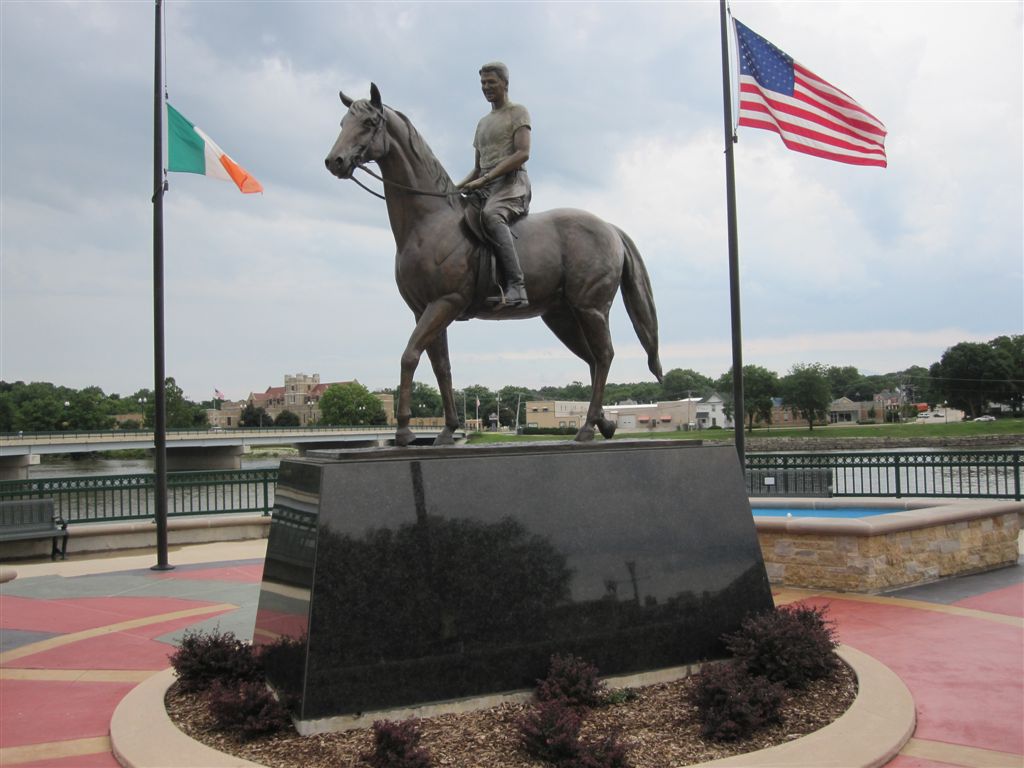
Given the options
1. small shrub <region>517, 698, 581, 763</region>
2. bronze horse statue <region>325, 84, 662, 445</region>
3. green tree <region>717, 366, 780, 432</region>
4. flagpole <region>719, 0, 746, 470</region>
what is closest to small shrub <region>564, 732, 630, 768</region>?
small shrub <region>517, 698, 581, 763</region>

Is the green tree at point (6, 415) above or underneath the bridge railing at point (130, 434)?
above

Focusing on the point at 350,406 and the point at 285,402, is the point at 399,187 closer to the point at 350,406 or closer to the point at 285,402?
the point at 350,406

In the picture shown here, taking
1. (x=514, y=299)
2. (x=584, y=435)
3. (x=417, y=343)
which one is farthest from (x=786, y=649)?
(x=417, y=343)

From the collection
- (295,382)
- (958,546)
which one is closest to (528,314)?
(958,546)

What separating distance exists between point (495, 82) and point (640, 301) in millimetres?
2493

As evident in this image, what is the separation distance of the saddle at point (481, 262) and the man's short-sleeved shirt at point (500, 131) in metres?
0.44

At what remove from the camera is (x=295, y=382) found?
155 m

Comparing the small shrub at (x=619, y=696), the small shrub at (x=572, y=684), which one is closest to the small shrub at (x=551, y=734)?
the small shrub at (x=572, y=684)

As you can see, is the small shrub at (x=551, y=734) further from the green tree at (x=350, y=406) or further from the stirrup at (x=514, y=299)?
the green tree at (x=350, y=406)

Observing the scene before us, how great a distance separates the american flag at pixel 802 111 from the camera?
11.9 metres

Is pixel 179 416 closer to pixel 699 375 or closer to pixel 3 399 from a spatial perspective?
pixel 3 399

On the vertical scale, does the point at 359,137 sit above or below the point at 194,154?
below

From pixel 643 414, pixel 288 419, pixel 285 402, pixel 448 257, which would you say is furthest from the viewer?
pixel 285 402

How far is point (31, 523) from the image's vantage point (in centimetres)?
1336
